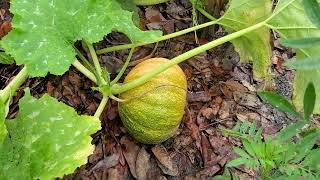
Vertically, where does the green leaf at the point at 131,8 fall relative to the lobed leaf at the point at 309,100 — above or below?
below

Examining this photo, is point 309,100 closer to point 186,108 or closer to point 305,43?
point 305,43

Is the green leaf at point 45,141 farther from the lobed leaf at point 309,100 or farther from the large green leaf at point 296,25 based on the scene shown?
the large green leaf at point 296,25

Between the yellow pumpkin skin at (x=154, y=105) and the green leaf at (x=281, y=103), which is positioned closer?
the green leaf at (x=281, y=103)

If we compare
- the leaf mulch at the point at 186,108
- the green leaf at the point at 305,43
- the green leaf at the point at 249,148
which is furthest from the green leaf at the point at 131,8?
the green leaf at the point at 305,43

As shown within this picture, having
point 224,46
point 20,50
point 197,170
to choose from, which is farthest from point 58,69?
point 224,46

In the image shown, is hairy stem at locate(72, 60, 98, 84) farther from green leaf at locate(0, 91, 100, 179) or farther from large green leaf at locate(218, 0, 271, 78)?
large green leaf at locate(218, 0, 271, 78)

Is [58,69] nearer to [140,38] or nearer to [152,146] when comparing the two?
[140,38]

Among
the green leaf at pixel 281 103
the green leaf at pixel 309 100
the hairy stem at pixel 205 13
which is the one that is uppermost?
the green leaf at pixel 309 100
